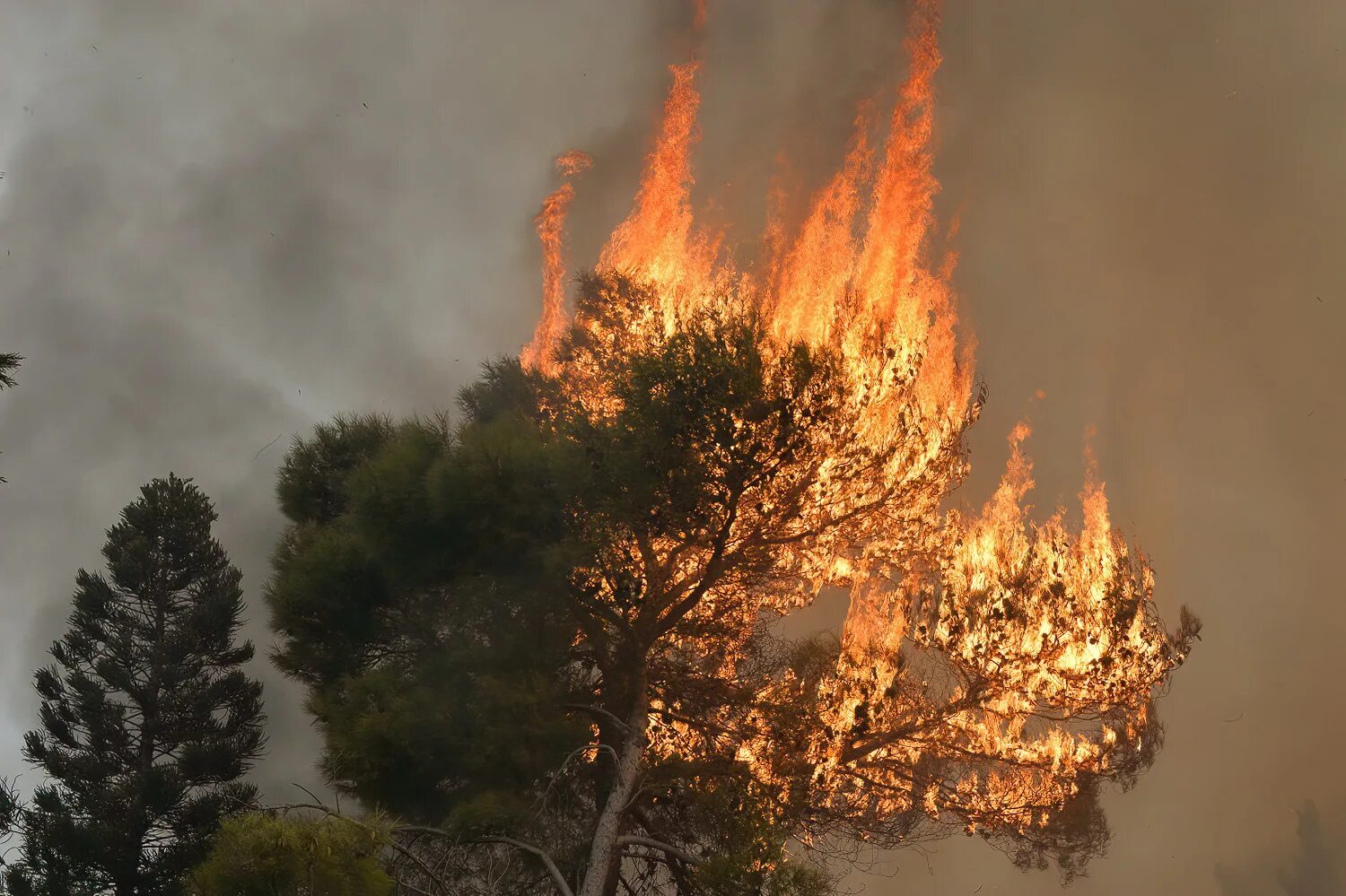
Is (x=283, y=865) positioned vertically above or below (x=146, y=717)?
below

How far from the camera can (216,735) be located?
19094 mm

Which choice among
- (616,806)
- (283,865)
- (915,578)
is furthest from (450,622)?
(915,578)

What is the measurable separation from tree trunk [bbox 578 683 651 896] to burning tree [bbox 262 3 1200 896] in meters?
0.03

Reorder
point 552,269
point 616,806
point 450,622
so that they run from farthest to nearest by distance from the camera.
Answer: point 552,269
point 450,622
point 616,806

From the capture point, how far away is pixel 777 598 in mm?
14836

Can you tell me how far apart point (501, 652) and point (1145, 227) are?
1873 centimetres

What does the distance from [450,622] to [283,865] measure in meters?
4.78

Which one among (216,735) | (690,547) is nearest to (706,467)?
(690,547)

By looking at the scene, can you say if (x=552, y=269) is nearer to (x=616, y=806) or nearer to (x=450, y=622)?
(x=450, y=622)

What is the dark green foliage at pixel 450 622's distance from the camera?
40.4ft

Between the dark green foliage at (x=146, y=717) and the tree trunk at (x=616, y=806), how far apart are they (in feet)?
29.8

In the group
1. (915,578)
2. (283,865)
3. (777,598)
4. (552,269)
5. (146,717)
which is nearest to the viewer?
(283,865)

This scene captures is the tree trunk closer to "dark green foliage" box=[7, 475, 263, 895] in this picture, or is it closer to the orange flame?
the orange flame

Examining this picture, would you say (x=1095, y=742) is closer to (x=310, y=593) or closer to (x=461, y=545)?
(x=461, y=545)
